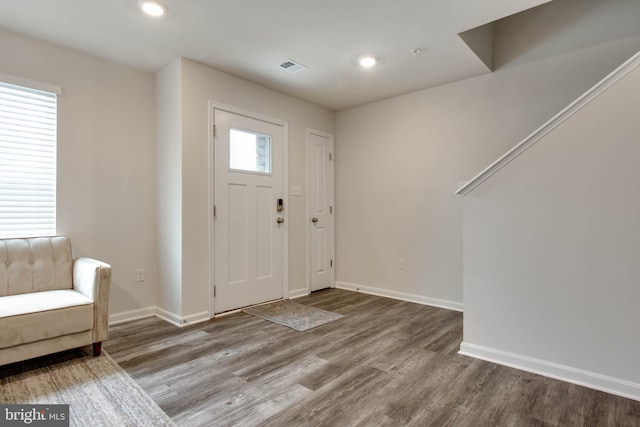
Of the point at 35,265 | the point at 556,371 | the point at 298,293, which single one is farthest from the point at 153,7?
the point at 556,371

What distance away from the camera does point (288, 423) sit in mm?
1671

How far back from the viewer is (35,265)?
2570 millimetres

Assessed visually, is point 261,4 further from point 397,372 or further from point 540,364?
point 540,364

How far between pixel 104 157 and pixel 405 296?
346 centimetres

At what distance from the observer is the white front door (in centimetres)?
341

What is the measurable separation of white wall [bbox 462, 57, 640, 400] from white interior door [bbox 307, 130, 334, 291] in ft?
7.34

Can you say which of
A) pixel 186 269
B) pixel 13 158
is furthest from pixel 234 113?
pixel 13 158

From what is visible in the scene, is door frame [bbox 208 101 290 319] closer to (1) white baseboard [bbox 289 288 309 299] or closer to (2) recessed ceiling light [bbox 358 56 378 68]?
(1) white baseboard [bbox 289 288 309 299]

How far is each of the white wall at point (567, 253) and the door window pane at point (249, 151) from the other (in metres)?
2.25

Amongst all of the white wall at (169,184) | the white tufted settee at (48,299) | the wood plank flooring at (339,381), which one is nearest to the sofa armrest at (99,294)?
the white tufted settee at (48,299)

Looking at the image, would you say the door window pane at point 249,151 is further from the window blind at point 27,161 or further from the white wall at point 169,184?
the window blind at point 27,161

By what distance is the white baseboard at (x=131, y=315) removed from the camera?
3.14 m

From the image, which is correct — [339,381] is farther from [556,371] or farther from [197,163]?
[197,163]

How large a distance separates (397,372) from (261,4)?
262 centimetres
